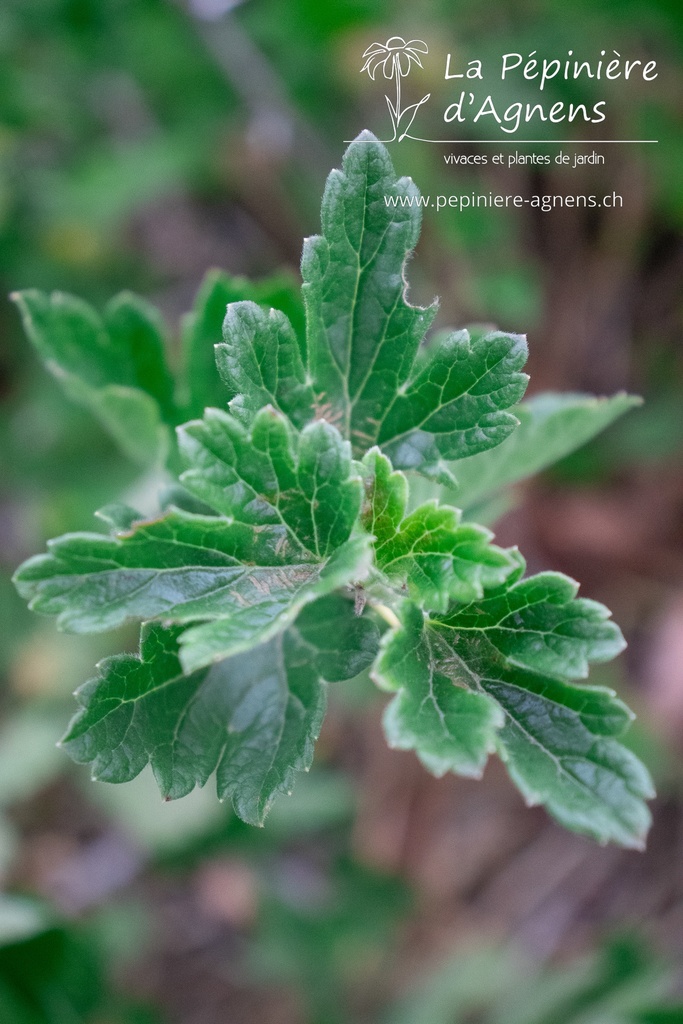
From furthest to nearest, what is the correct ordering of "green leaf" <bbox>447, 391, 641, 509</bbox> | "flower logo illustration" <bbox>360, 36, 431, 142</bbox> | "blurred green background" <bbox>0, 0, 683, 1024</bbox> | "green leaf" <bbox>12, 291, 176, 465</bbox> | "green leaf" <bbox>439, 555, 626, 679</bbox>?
1. "flower logo illustration" <bbox>360, 36, 431, 142</bbox>
2. "blurred green background" <bbox>0, 0, 683, 1024</bbox>
3. "green leaf" <bbox>12, 291, 176, 465</bbox>
4. "green leaf" <bbox>447, 391, 641, 509</bbox>
5. "green leaf" <bbox>439, 555, 626, 679</bbox>

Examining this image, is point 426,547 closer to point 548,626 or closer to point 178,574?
point 548,626

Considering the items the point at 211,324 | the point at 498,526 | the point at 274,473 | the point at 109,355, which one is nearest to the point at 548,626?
the point at 274,473

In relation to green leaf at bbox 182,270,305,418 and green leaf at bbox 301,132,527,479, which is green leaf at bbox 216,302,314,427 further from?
green leaf at bbox 182,270,305,418

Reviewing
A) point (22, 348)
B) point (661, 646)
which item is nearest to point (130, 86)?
point (22, 348)

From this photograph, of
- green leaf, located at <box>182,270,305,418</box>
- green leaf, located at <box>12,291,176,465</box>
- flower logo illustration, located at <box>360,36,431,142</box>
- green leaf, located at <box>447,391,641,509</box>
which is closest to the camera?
green leaf, located at <box>447,391,641,509</box>

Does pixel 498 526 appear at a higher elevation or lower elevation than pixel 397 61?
lower

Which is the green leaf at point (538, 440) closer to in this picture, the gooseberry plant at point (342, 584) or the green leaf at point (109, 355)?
the gooseberry plant at point (342, 584)

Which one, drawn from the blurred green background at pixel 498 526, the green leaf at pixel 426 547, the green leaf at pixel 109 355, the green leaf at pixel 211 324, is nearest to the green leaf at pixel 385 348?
the green leaf at pixel 426 547

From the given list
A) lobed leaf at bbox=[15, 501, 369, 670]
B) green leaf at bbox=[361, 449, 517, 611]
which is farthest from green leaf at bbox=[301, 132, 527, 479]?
lobed leaf at bbox=[15, 501, 369, 670]
